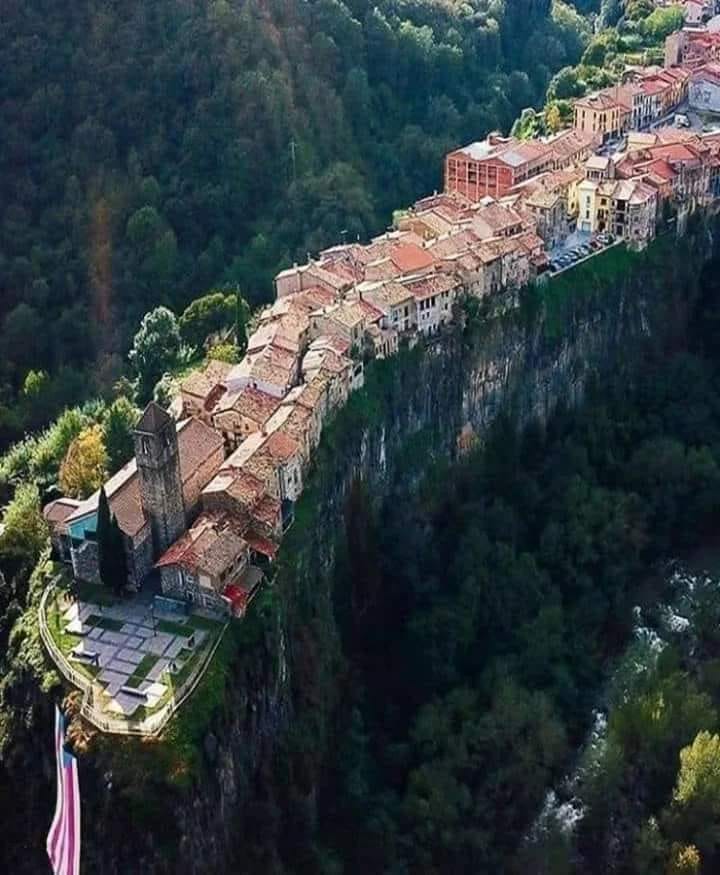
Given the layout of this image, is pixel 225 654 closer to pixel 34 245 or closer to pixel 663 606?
pixel 663 606

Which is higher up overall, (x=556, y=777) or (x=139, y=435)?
(x=139, y=435)

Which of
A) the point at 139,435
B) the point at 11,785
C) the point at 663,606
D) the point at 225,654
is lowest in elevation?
the point at 663,606

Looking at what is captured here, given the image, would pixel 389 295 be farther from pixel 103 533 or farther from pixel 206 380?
pixel 103 533

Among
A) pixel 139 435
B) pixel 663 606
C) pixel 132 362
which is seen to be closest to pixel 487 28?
pixel 132 362

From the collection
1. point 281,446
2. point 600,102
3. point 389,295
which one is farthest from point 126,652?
point 600,102

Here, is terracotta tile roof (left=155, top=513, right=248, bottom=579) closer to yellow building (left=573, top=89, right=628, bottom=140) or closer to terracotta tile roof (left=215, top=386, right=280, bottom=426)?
terracotta tile roof (left=215, top=386, right=280, bottom=426)

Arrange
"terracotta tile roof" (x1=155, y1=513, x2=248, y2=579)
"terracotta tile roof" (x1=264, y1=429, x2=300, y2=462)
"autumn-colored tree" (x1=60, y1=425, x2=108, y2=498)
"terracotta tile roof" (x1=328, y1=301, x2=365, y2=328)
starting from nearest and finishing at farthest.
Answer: "terracotta tile roof" (x1=155, y1=513, x2=248, y2=579), "terracotta tile roof" (x1=264, y1=429, x2=300, y2=462), "autumn-colored tree" (x1=60, y1=425, x2=108, y2=498), "terracotta tile roof" (x1=328, y1=301, x2=365, y2=328)

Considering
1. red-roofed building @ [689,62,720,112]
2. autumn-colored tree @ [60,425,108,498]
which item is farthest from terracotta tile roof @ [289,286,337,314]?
red-roofed building @ [689,62,720,112]
